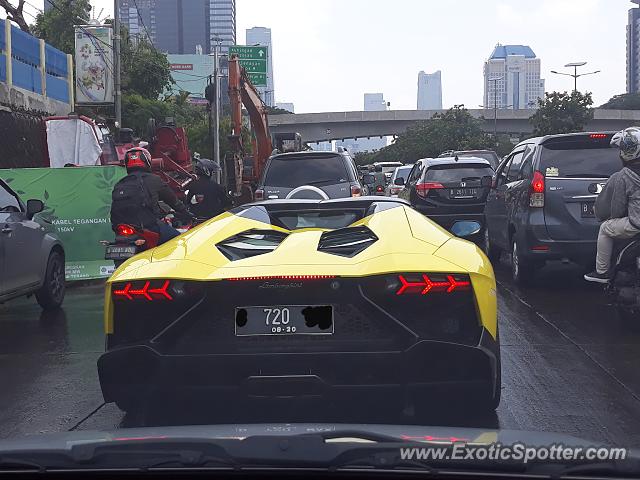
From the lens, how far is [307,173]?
1422 centimetres

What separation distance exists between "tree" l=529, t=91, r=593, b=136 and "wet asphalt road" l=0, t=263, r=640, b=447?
174 ft

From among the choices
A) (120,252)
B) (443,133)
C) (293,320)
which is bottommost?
(120,252)

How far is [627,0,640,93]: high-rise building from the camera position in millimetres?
178625

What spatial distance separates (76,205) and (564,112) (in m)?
54.0

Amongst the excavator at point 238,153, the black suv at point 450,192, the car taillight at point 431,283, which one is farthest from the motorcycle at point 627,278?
the excavator at point 238,153

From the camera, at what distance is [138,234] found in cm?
830

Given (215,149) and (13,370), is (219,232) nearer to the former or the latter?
(13,370)

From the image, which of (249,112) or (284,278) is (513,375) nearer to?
(284,278)

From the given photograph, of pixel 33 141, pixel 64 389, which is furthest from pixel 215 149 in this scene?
pixel 64 389

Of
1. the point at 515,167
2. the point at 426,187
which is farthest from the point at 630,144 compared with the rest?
the point at 426,187

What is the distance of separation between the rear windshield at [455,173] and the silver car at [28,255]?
301 inches

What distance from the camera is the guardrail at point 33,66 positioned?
1086 inches

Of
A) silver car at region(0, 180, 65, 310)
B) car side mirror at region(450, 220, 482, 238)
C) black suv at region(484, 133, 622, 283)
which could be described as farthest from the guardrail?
car side mirror at region(450, 220, 482, 238)

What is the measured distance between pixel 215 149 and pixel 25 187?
26889 millimetres
